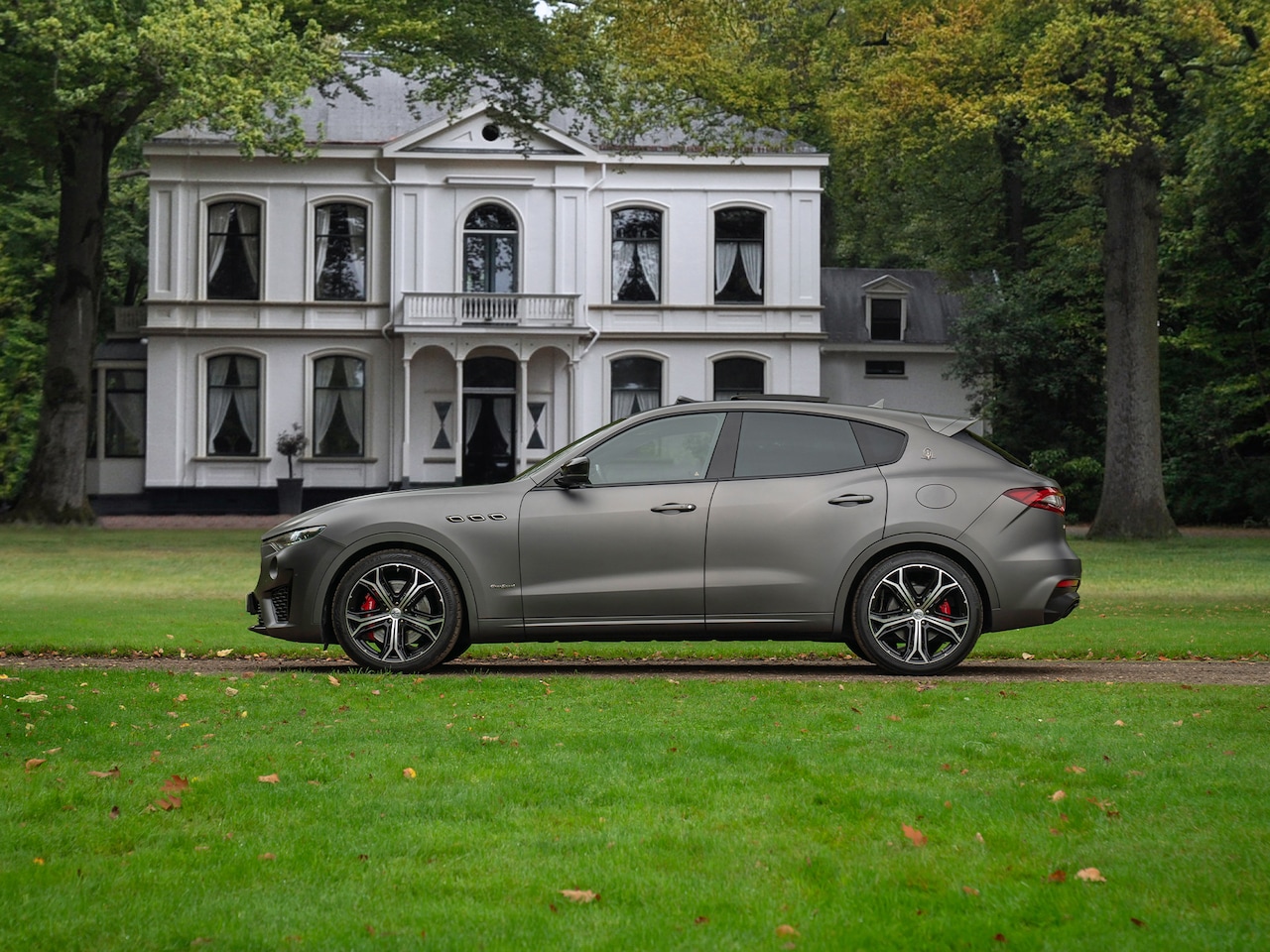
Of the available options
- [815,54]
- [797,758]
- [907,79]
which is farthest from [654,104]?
[797,758]

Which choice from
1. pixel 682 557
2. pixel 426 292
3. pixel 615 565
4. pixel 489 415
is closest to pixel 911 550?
pixel 682 557

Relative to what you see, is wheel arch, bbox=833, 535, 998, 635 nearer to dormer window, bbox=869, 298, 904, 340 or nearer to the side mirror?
the side mirror

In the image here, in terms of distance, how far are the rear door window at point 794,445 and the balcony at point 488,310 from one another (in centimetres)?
2723

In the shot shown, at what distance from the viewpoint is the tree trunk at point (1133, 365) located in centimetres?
2712

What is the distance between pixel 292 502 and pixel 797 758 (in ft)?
107

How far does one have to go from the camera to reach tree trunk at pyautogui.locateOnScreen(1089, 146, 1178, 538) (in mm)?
27125

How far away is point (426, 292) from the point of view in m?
36.7

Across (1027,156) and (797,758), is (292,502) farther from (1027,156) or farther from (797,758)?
(797,758)

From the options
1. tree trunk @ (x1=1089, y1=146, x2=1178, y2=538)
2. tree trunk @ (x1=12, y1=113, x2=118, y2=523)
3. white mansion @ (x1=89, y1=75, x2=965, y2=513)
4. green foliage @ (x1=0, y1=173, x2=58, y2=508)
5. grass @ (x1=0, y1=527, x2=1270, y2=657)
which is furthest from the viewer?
white mansion @ (x1=89, y1=75, x2=965, y2=513)

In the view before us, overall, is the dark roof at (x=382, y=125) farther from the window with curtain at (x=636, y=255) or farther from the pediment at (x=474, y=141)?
the window with curtain at (x=636, y=255)

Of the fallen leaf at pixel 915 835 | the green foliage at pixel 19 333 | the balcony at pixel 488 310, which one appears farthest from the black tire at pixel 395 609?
the balcony at pixel 488 310

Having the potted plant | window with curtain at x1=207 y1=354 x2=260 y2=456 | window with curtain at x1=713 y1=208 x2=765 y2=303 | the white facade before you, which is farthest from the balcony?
window with curtain at x1=207 y1=354 x2=260 y2=456

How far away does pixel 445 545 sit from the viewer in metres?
9.12

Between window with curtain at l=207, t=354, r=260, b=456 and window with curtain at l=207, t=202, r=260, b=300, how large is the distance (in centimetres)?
163
